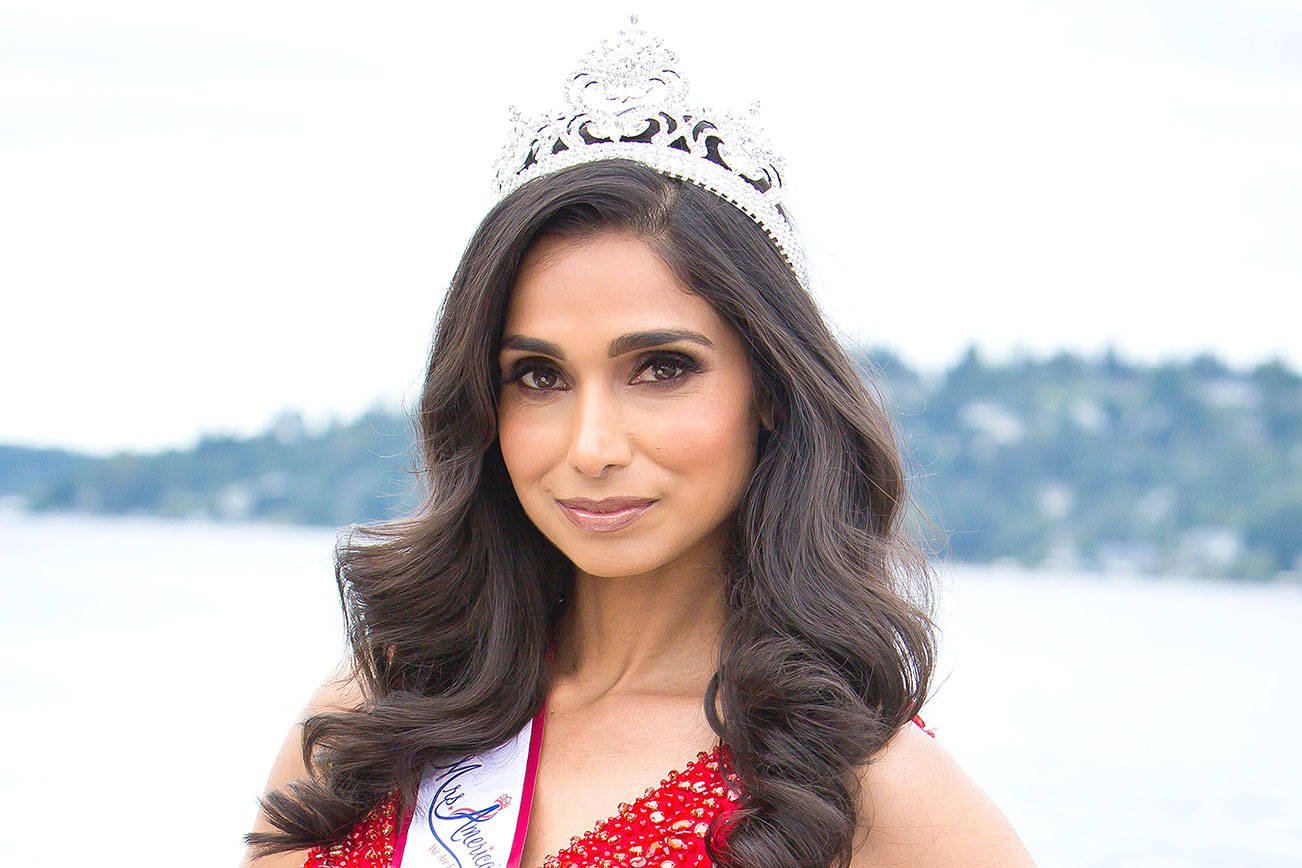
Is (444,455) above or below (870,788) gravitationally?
above

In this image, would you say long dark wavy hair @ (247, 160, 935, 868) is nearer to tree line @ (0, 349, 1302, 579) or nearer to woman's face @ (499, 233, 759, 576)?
woman's face @ (499, 233, 759, 576)

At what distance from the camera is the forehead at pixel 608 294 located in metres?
2.27

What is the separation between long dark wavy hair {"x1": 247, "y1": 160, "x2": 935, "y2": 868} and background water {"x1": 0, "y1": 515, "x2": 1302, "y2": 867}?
7.1 inches

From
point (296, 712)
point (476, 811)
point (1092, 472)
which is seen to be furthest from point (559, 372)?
point (1092, 472)

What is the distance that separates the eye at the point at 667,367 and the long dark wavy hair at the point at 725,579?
0.09m

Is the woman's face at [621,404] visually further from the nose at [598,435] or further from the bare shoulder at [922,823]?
the bare shoulder at [922,823]

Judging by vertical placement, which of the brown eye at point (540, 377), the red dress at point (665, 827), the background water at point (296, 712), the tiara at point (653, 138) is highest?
the tiara at point (653, 138)

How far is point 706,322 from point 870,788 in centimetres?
70

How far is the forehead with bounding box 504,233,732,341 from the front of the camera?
7.45 feet

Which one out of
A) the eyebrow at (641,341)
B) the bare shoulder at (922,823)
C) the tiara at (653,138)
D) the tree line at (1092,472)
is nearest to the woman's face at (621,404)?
the eyebrow at (641,341)

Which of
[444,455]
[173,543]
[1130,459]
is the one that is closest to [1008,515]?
[1130,459]

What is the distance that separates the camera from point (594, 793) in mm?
2389

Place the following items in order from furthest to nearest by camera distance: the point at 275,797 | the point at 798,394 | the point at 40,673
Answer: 1. the point at 40,673
2. the point at 275,797
3. the point at 798,394

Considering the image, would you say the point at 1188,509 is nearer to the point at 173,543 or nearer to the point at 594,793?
the point at 173,543
